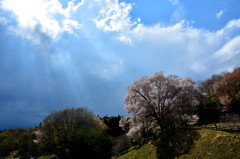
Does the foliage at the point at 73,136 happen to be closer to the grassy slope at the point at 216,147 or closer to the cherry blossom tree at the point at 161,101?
the cherry blossom tree at the point at 161,101

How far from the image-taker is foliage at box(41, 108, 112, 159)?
121 ft

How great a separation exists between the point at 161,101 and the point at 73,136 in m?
30.5

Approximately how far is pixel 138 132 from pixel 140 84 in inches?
375

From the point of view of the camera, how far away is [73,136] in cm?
4041

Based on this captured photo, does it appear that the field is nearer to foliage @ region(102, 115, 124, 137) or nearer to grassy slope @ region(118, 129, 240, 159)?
grassy slope @ region(118, 129, 240, 159)

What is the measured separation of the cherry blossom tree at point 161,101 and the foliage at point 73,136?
16350mm

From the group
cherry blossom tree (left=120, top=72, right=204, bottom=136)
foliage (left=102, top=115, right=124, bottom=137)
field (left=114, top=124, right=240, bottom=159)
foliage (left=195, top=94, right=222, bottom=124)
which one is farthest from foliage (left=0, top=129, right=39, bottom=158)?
foliage (left=195, top=94, right=222, bottom=124)

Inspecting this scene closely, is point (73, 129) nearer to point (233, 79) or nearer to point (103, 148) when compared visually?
point (103, 148)

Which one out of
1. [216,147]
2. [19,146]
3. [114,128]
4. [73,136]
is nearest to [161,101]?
[216,147]

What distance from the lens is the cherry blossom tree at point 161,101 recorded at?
23.2 meters

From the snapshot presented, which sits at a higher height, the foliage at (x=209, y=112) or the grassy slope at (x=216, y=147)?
the foliage at (x=209, y=112)

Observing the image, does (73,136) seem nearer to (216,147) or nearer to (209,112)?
(216,147)

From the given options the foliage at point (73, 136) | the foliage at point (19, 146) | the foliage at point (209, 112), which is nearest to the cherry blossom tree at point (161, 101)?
the foliage at point (209, 112)

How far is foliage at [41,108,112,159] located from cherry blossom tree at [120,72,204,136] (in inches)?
644
